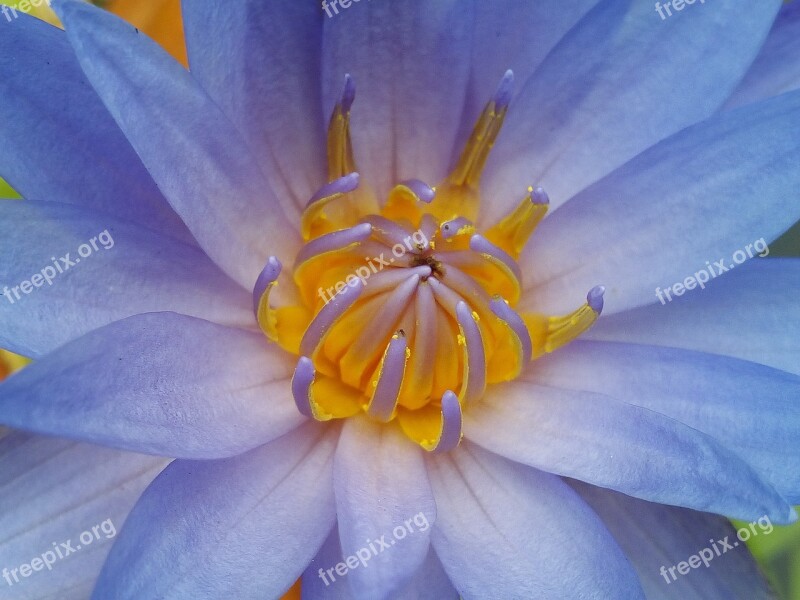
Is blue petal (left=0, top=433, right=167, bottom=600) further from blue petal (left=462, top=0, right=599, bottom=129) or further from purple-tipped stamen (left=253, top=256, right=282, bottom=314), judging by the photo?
blue petal (left=462, top=0, right=599, bottom=129)

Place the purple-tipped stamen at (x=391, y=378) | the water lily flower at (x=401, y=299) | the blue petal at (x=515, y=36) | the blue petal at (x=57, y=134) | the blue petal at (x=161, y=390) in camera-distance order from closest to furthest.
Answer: the blue petal at (x=161, y=390), the water lily flower at (x=401, y=299), the blue petal at (x=57, y=134), the purple-tipped stamen at (x=391, y=378), the blue petal at (x=515, y=36)

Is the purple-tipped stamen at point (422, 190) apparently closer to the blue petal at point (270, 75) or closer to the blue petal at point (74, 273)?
the blue petal at point (270, 75)

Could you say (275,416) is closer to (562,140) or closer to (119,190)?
(119,190)

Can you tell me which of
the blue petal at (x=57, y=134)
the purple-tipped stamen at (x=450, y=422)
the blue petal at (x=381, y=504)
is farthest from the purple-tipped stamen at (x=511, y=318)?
the blue petal at (x=57, y=134)

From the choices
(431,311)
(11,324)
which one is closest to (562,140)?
(431,311)

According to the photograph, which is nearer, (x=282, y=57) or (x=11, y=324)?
(x=11, y=324)

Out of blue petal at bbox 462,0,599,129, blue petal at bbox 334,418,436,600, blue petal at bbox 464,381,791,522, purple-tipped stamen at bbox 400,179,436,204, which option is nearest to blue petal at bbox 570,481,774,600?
blue petal at bbox 464,381,791,522

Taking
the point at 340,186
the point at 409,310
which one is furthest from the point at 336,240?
the point at 409,310

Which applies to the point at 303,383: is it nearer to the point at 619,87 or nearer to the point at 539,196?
the point at 539,196
